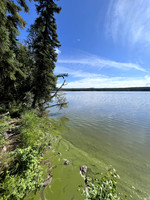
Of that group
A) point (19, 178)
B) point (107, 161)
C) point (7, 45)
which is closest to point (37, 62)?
point (7, 45)

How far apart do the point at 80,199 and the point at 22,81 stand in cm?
1141

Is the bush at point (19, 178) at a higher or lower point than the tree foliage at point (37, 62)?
lower

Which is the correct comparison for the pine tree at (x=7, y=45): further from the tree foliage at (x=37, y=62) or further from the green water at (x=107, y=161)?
the green water at (x=107, y=161)

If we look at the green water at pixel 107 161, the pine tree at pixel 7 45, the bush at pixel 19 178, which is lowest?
the green water at pixel 107 161

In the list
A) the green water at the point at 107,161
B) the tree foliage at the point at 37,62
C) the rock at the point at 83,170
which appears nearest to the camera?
the green water at the point at 107,161

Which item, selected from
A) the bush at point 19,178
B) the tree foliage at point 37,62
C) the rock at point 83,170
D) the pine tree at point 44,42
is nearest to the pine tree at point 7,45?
the tree foliage at point 37,62

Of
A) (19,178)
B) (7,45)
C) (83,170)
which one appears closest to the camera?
(19,178)

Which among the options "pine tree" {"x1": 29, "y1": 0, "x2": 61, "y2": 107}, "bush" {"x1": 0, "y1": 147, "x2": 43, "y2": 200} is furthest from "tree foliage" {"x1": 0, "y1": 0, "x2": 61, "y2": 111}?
"bush" {"x1": 0, "y1": 147, "x2": 43, "y2": 200}

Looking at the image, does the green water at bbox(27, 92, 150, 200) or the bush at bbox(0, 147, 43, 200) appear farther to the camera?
the green water at bbox(27, 92, 150, 200)

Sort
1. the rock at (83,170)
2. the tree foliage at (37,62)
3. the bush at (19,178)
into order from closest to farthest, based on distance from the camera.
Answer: the bush at (19,178) → the rock at (83,170) → the tree foliage at (37,62)

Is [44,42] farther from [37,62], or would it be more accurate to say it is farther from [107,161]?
[107,161]

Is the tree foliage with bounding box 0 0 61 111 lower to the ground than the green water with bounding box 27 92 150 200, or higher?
higher

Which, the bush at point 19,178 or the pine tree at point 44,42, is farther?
the pine tree at point 44,42

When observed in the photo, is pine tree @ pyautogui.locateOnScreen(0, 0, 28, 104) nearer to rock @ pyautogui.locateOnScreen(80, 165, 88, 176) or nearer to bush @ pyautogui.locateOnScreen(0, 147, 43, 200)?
bush @ pyautogui.locateOnScreen(0, 147, 43, 200)
